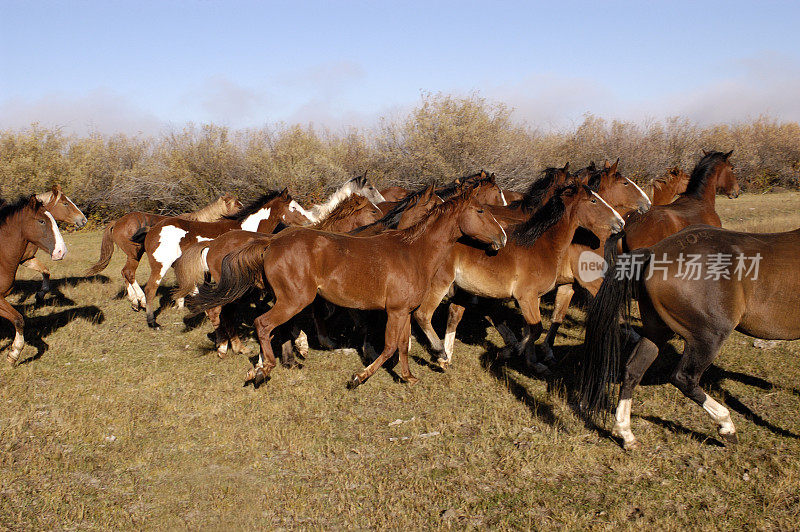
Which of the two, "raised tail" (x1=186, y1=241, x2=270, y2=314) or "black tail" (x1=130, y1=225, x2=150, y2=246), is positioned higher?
"raised tail" (x1=186, y1=241, x2=270, y2=314)

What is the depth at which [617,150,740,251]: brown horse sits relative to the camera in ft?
25.5

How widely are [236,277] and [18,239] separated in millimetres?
3526

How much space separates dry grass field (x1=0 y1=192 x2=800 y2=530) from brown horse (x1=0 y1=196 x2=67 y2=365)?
67cm

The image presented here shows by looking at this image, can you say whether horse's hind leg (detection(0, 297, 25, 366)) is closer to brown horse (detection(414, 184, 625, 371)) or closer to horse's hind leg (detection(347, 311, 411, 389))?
horse's hind leg (detection(347, 311, 411, 389))

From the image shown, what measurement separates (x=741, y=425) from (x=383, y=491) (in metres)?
3.51

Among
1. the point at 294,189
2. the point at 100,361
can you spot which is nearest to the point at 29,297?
the point at 100,361

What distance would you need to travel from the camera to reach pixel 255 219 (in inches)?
392

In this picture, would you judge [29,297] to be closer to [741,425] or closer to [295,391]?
[295,391]

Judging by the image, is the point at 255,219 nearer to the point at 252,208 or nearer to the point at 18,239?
the point at 252,208

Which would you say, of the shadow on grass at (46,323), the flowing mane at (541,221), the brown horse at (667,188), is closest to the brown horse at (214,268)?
the shadow on grass at (46,323)

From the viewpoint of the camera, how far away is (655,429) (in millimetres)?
5016

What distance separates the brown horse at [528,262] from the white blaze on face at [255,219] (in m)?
4.41

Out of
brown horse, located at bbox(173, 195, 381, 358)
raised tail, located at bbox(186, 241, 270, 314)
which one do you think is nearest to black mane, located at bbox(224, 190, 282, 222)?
brown horse, located at bbox(173, 195, 381, 358)

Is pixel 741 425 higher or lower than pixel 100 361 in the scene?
higher
